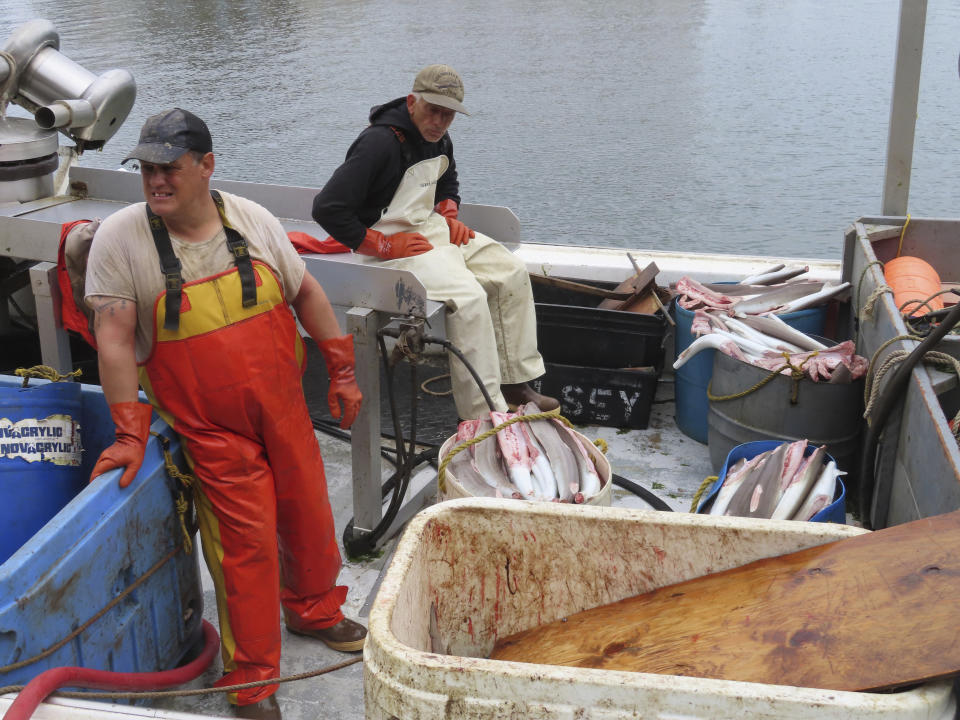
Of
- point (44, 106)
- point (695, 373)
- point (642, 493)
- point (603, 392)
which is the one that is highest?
point (44, 106)

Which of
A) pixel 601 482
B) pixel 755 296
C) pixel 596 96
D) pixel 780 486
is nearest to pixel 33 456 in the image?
pixel 601 482

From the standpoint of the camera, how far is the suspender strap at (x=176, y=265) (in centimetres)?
241

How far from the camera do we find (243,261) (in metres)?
2.51

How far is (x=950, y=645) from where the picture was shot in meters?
1.37

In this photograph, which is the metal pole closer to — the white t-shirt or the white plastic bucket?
the white plastic bucket

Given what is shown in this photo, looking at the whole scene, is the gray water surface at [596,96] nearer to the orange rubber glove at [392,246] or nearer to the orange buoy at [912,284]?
the orange buoy at [912,284]

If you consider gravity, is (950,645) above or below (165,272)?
below

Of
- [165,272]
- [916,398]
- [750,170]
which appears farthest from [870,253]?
[750,170]

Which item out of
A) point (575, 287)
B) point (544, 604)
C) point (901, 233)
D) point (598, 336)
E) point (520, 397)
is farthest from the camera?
point (575, 287)

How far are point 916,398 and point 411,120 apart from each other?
6.66 ft

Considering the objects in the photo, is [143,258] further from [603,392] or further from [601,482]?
[603,392]

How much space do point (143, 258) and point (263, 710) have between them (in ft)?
4.35

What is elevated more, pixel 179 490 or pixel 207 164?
pixel 207 164

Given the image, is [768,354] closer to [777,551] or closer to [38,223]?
[777,551]
